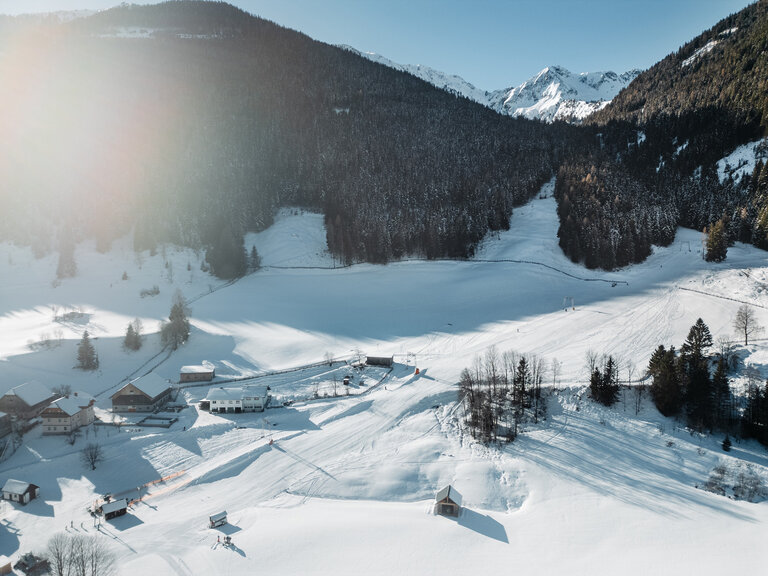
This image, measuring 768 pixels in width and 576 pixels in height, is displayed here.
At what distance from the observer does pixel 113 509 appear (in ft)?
93.2

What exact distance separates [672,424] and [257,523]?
3574cm

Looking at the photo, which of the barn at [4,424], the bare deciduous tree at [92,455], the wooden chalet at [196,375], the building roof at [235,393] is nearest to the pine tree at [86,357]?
the wooden chalet at [196,375]

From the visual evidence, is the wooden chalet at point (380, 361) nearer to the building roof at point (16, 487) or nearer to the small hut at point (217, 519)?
the small hut at point (217, 519)

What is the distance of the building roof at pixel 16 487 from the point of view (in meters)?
30.2

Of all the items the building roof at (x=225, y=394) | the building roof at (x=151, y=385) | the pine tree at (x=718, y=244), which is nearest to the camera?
the building roof at (x=225, y=394)

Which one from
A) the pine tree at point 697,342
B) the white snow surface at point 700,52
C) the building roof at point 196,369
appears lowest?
the building roof at point 196,369

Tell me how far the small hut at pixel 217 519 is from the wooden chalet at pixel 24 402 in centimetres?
2879

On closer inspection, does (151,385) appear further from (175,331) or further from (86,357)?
(86,357)

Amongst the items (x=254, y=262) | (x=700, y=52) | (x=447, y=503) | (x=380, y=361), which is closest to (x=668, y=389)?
(x=447, y=503)

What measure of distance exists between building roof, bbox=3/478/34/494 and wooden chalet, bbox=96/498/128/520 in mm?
6208

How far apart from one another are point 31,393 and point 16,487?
17.2m

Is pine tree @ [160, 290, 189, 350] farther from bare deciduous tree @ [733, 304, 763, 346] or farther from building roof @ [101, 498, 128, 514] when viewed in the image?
bare deciduous tree @ [733, 304, 763, 346]

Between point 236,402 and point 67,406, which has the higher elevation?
point 67,406

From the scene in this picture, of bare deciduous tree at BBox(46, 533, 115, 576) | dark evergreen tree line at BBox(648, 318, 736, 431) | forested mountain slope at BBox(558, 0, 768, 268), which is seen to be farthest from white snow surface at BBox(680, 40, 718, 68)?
bare deciduous tree at BBox(46, 533, 115, 576)
